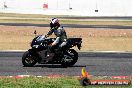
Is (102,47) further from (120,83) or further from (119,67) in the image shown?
(120,83)

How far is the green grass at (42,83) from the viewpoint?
38.9 ft

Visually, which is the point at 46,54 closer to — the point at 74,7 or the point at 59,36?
the point at 59,36

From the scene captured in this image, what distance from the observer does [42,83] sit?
→ 1227cm

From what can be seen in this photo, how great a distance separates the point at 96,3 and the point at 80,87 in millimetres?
78376

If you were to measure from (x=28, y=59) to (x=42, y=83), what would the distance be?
503cm

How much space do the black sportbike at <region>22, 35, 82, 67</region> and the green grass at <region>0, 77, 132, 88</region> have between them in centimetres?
387

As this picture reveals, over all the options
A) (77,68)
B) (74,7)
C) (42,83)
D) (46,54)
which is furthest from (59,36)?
(74,7)


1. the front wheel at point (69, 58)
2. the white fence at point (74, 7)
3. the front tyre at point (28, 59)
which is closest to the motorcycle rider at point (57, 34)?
the front wheel at point (69, 58)

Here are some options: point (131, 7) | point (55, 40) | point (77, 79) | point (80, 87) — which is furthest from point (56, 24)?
point (131, 7)

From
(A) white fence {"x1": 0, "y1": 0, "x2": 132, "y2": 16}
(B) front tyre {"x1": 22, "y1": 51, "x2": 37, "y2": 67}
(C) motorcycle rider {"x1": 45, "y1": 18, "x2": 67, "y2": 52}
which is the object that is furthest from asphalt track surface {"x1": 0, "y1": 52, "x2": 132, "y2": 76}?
(A) white fence {"x1": 0, "y1": 0, "x2": 132, "y2": 16}

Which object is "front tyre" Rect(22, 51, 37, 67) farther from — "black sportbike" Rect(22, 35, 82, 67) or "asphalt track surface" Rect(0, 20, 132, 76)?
"asphalt track surface" Rect(0, 20, 132, 76)

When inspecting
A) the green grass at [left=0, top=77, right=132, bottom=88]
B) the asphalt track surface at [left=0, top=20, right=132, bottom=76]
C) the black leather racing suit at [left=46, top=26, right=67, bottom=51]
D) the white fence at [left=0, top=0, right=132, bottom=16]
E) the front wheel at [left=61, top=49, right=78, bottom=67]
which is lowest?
the white fence at [left=0, top=0, right=132, bottom=16]

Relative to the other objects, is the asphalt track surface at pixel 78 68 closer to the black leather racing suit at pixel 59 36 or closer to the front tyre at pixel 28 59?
the front tyre at pixel 28 59

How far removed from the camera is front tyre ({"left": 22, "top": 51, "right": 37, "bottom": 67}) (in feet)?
56.3
